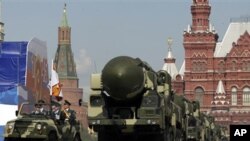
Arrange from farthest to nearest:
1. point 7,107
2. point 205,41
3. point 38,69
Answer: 1. point 205,41
2. point 38,69
3. point 7,107

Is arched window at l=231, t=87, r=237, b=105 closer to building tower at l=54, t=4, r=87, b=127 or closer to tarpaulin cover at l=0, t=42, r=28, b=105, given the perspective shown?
tarpaulin cover at l=0, t=42, r=28, b=105

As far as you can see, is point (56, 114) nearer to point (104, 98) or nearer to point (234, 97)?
point (104, 98)

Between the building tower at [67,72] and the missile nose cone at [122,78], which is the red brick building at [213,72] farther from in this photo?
the missile nose cone at [122,78]

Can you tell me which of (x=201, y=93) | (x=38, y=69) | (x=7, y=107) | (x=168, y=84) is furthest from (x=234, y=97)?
(x=168, y=84)

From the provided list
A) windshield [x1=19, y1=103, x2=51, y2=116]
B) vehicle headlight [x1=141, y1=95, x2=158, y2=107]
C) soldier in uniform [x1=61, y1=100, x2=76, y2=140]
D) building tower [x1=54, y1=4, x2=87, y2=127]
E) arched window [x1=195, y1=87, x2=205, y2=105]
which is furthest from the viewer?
building tower [x1=54, y1=4, x2=87, y2=127]

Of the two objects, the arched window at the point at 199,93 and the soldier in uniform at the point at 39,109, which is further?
the arched window at the point at 199,93

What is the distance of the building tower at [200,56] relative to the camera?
113 metres

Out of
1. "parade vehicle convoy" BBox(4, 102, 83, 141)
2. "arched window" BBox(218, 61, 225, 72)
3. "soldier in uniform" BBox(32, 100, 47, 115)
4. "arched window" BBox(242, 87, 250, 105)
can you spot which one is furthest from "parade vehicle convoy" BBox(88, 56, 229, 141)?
"arched window" BBox(218, 61, 225, 72)

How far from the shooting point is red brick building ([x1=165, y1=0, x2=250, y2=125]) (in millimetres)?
112938

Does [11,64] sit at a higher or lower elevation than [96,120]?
higher

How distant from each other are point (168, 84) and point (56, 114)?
11.3 ft

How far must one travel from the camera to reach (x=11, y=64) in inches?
2333

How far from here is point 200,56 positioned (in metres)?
113

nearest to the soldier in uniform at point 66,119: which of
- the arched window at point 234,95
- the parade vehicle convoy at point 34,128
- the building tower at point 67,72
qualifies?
the parade vehicle convoy at point 34,128
